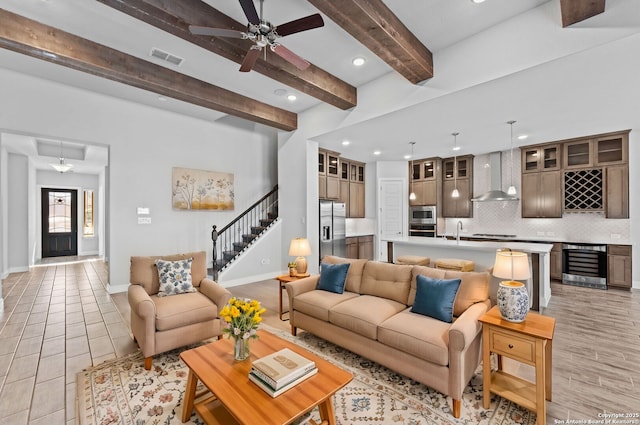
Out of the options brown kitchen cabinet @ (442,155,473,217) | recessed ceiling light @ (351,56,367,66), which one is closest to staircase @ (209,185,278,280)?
recessed ceiling light @ (351,56,367,66)

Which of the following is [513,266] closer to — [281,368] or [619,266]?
[281,368]

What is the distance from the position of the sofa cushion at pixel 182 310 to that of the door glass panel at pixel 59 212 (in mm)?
9477

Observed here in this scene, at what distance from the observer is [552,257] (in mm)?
6004

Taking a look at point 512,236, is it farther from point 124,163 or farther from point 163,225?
point 124,163

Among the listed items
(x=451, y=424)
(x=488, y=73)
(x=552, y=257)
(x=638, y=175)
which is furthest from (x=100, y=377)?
(x=638, y=175)

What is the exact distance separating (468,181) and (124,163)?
8.01 meters

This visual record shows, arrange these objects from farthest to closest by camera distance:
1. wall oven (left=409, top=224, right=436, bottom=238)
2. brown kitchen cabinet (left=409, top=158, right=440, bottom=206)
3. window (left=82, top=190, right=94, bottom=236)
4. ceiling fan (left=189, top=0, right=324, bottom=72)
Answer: window (left=82, top=190, right=94, bottom=236) < wall oven (left=409, top=224, right=436, bottom=238) < brown kitchen cabinet (left=409, top=158, right=440, bottom=206) < ceiling fan (left=189, top=0, right=324, bottom=72)

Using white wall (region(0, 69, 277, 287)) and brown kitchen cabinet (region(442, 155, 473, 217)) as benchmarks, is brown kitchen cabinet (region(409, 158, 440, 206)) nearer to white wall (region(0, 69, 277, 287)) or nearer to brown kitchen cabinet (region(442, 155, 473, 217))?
brown kitchen cabinet (region(442, 155, 473, 217))

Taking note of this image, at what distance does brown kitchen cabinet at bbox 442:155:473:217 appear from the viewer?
303 inches

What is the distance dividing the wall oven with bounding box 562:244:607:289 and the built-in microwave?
9.59ft

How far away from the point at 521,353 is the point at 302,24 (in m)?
3.22

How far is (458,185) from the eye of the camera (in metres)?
7.85

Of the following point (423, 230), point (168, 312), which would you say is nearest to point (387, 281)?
point (168, 312)

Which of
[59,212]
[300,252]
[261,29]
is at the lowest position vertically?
[300,252]
